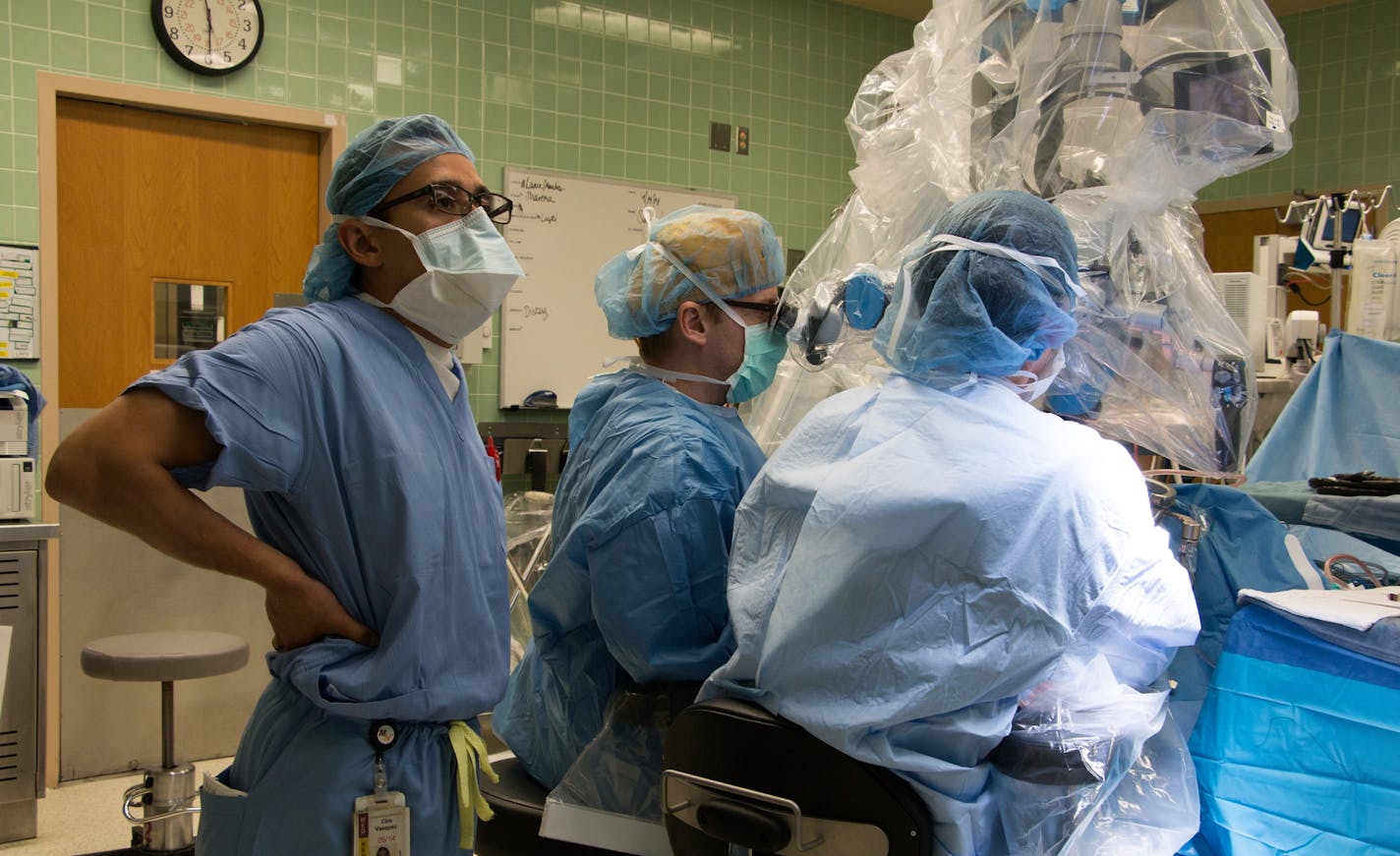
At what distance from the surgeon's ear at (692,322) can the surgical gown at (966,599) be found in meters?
0.56

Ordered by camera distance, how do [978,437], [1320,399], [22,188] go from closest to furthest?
1. [978,437]
2. [1320,399]
3. [22,188]

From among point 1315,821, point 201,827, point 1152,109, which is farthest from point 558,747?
point 1152,109

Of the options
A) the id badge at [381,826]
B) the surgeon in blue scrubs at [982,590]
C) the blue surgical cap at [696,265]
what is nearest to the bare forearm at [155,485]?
the id badge at [381,826]

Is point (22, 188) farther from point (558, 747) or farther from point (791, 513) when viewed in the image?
point (791, 513)

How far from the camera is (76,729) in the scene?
3494 millimetres

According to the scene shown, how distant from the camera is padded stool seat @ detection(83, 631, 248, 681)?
2572 millimetres

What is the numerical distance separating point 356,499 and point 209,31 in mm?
3123

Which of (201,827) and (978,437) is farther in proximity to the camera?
(201,827)

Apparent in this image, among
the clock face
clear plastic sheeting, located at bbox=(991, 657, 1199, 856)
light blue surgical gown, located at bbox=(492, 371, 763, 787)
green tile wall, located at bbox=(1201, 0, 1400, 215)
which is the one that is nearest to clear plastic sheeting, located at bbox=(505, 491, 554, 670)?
light blue surgical gown, located at bbox=(492, 371, 763, 787)

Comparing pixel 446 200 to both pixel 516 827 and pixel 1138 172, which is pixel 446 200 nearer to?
pixel 516 827

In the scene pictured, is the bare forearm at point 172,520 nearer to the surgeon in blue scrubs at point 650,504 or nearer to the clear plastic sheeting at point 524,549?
the surgeon in blue scrubs at point 650,504

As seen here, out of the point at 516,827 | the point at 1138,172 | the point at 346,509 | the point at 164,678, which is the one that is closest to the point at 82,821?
the point at 164,678

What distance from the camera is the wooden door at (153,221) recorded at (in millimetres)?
3617

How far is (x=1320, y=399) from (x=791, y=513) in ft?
5.90
